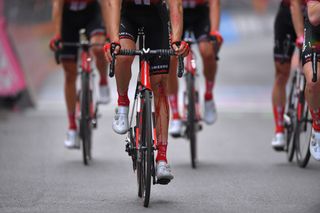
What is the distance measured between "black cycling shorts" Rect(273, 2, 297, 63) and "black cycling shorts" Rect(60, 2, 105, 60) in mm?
1971

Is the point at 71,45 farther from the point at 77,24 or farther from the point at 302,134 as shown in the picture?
the point at 302,134

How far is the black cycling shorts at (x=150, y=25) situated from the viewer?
30.0ft

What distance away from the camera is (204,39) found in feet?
38.8

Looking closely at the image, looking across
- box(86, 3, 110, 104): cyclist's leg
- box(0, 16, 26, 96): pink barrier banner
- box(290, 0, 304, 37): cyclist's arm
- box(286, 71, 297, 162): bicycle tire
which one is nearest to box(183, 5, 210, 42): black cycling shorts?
box(86, 3, 110, 104): cyclist's leg

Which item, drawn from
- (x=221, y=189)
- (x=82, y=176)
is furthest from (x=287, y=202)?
(x=82, y=176)

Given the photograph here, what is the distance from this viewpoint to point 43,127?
49.9 feet

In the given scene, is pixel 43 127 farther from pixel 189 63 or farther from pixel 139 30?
pixel 139 30

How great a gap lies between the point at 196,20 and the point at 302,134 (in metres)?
1.78

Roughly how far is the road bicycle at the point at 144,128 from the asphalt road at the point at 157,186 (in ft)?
0.91

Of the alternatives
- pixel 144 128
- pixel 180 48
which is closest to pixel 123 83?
pixel 144 128

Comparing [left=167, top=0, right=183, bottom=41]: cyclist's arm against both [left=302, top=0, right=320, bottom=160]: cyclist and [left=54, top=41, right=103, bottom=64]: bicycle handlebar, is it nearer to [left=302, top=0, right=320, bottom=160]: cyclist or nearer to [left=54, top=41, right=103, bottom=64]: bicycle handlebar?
[left=302, top=0, right=320, bottom=160]: cyclist

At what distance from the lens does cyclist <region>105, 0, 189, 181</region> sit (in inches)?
354

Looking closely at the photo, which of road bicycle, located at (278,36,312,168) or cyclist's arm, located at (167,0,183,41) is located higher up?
cyclist's arm, located at (167,0,183,41)

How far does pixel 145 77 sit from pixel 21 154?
4.06 m
